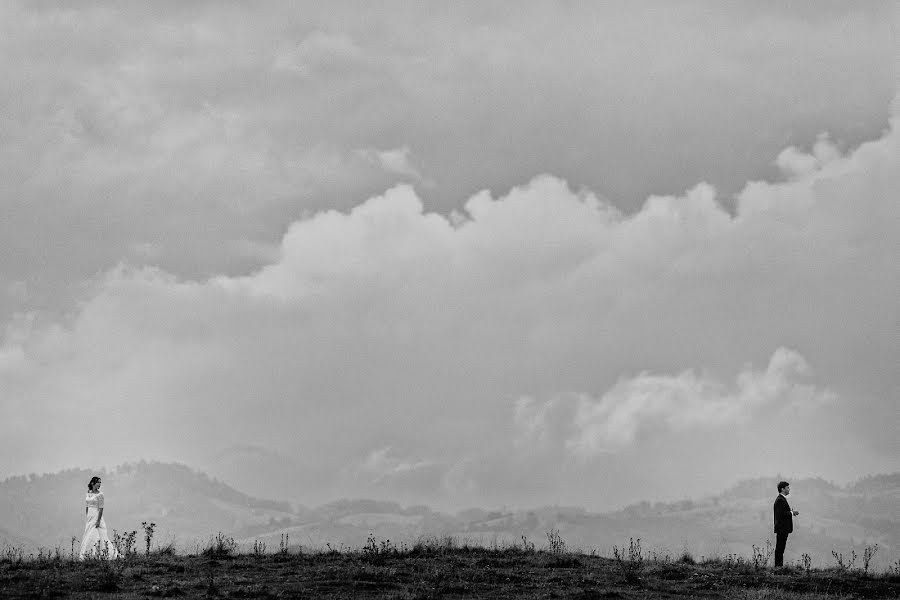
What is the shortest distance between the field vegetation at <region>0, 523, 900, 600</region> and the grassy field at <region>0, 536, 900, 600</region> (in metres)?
0.03

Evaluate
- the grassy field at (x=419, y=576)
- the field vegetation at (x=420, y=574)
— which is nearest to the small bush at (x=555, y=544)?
the field vegetation at (x=420, y=574)

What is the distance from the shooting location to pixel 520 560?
2948 cm

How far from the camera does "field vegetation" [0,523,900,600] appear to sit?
2322 cm

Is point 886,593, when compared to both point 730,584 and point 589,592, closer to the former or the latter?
point 730,584

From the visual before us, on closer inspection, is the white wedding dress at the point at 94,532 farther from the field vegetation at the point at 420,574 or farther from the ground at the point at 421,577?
the ground at the point at 421,577

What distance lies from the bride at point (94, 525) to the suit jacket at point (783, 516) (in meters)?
20.3

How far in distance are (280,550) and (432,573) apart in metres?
6.29

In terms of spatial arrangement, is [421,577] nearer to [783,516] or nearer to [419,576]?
[419,576]

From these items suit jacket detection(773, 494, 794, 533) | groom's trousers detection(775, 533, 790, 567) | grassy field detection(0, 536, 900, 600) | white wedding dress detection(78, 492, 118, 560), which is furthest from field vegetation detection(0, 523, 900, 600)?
suit jacket detection(773, 494, 794, 533)

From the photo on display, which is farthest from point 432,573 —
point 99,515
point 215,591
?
point 99,515

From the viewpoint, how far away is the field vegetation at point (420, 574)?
2322 centimetres

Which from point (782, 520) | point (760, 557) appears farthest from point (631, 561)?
point (782, 520)

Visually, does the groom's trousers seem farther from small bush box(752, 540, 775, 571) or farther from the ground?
the ground

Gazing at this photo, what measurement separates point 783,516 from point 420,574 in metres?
13.7
